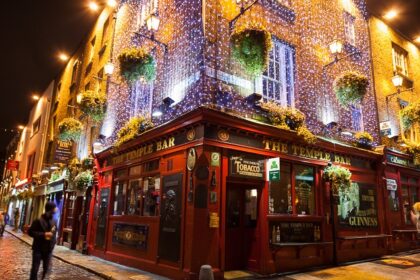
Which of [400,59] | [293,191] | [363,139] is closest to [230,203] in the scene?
[293,191]

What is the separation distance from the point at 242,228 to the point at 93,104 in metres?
7.92

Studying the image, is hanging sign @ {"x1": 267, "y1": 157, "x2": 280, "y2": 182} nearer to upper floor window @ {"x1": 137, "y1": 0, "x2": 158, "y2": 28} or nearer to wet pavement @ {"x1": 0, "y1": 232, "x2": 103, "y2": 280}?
wet pavement @ {"x1": 0, "y1": 232, "x2": 103, "y2": 280}

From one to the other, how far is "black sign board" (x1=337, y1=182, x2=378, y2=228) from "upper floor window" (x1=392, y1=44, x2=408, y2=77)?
25.0 ft

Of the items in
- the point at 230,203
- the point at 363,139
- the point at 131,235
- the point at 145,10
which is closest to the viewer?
the point at 230,203

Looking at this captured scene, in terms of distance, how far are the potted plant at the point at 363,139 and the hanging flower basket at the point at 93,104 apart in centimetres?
1047

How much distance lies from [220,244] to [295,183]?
3547 millimetres

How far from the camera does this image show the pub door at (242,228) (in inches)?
365

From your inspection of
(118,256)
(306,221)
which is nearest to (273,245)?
(306,221)

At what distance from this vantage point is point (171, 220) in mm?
8961

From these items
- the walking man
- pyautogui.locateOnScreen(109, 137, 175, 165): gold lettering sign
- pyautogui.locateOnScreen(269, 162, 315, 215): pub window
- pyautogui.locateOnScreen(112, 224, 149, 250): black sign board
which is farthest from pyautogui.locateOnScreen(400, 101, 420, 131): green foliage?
the walking man

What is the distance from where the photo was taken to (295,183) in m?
10.4

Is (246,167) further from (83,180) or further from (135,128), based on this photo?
(83,180)

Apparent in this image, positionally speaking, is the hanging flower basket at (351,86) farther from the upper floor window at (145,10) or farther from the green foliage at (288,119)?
the upper floor window at (145,10)

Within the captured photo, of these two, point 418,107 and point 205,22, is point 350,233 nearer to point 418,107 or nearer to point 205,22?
point 418,107
